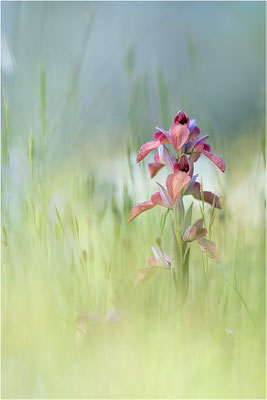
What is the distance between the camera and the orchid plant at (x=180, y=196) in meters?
1.16

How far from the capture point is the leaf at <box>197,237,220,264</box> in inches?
45.3

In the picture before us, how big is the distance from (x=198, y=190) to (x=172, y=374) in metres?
0.48

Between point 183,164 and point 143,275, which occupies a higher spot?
point 183,164

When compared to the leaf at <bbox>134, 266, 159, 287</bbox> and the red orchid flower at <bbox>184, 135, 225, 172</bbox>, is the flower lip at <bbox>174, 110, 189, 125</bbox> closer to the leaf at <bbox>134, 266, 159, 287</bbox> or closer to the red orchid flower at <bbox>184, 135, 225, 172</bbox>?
the red orchid flower at <bbox>184, 135, 225, 172</bbox>

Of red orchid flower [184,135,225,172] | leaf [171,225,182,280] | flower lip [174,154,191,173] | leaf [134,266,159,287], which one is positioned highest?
red orchid flower [184,135,225,172]

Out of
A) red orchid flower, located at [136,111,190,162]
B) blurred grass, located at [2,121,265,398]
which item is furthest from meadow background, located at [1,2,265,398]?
red orchid flower, located at [136,111,190,162]

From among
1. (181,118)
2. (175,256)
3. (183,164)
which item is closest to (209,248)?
(175,256)

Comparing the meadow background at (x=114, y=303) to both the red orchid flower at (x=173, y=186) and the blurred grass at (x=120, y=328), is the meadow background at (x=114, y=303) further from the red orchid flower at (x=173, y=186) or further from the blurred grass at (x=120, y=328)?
the red orchid flower at (x=173, y=186)

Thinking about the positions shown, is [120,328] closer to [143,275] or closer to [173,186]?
[143,275]

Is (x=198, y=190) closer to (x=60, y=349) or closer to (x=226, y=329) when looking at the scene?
(x=226, y=329)

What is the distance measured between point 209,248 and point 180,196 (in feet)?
0.48

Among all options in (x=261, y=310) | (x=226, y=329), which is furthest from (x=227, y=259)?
(x=226, y=329)

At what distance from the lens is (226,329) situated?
1077mm

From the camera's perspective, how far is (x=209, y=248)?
116 cm
